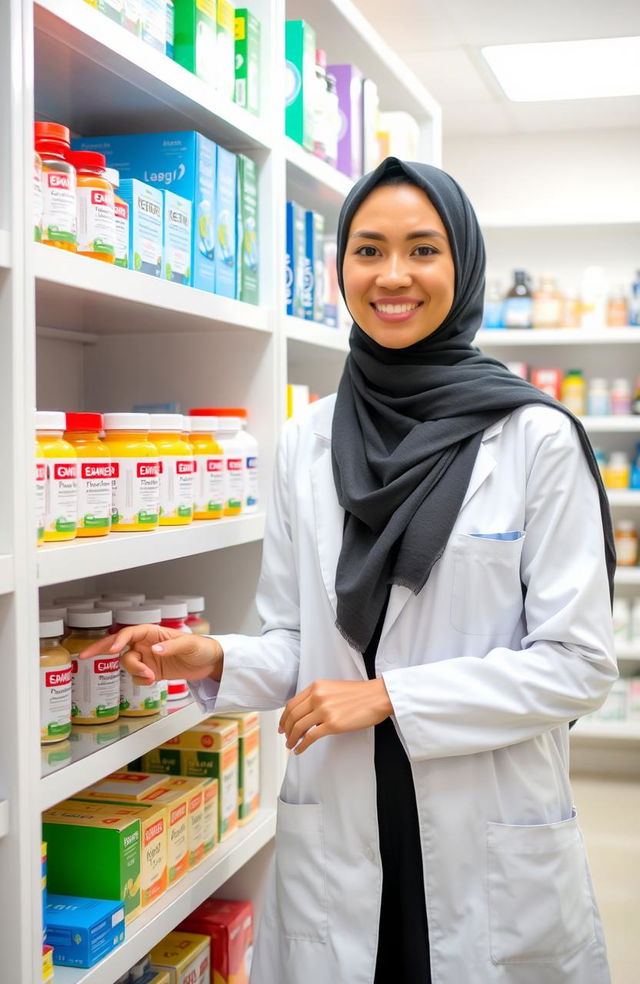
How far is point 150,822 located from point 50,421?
75 centimetres

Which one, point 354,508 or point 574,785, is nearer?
point 354,508

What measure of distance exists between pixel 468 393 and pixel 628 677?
144 inches

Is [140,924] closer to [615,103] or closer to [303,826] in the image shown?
[303,826]

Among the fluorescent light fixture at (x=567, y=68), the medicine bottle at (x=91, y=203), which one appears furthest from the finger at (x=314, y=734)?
the fluorescent light fixture at (x=567, y=68)

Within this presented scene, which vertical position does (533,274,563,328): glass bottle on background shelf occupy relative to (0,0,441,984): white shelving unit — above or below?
above

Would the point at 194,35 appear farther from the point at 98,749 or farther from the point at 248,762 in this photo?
the point at 248,762

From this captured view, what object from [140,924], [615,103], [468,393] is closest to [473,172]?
[615,103]

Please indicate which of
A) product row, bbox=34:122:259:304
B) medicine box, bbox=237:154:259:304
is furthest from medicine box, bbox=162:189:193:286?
medicine box, bbox=237:154:259:304

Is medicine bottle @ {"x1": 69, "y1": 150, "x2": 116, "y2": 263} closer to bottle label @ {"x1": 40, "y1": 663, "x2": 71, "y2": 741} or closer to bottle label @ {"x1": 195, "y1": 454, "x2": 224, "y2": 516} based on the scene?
bottle label @ {"x1": 195, "y1": 454, "x2": 224, "y2": 516}

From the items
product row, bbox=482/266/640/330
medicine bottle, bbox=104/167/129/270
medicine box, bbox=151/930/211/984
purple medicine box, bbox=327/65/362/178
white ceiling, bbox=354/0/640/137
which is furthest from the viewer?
product row, bbox=482/266/640/330

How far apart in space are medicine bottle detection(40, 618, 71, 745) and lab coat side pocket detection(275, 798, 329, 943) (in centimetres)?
38

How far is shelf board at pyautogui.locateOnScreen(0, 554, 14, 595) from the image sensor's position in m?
1.31

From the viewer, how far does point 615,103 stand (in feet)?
14.8

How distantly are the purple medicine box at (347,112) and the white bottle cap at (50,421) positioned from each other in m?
1.54
